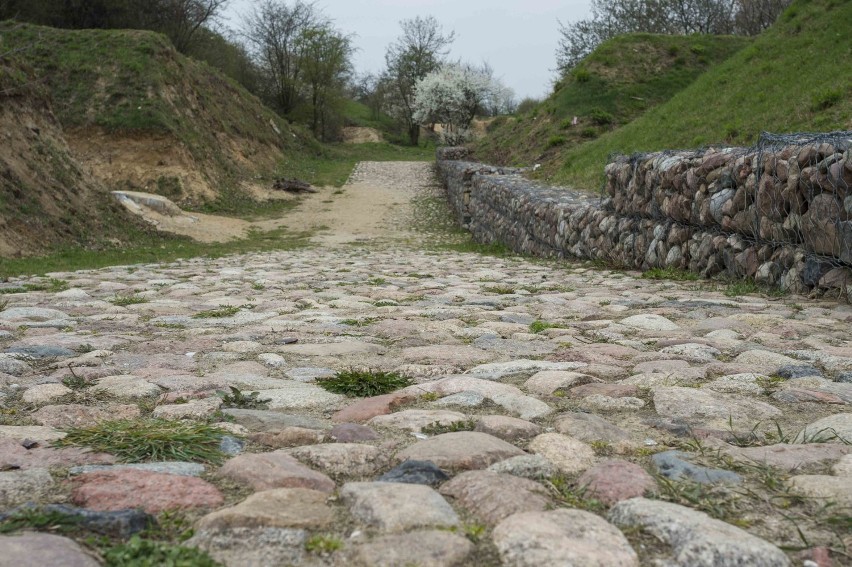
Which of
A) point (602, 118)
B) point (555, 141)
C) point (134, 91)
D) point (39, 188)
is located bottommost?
point (39, 188)

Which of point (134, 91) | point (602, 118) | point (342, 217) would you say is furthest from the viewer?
point (602, 118)

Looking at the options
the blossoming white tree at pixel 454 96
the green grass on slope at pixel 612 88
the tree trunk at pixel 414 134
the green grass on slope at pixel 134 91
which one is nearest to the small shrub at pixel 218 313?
the green grass on slope at pixel 134 91

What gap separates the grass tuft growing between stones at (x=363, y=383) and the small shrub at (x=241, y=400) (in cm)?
31

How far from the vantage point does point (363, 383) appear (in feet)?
9.20

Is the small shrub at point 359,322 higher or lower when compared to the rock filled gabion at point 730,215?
lower

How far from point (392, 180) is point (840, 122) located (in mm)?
17886

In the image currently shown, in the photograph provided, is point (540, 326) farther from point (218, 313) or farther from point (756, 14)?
point (756, 14)

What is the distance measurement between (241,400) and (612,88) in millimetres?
22176

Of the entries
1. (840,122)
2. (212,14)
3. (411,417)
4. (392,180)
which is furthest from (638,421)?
(212,14)

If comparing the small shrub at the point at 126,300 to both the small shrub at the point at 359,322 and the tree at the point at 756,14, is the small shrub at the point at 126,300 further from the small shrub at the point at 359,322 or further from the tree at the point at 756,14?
the tree at the point at 756,14

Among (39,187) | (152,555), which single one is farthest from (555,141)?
(152,555)

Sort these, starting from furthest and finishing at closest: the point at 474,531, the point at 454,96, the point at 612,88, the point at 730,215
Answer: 1. the point at 454,96
2. the point at 612,88
3. the point at 730,215
4. the point at 474,531

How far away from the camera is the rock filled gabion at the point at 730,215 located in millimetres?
4641

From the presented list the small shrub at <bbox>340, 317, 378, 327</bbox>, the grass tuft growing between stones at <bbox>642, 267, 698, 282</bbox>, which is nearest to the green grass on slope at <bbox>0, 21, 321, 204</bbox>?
the grass tuft growing between stones at <bbox>642, 267, 698, 282</bbox>
